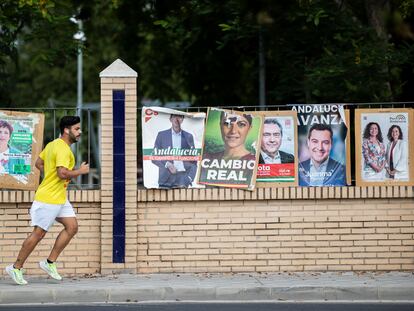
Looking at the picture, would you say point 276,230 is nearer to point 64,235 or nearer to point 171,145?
point 171,145

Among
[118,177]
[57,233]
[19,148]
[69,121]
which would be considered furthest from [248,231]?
[19,148]

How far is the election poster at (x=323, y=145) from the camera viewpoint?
11.5 m

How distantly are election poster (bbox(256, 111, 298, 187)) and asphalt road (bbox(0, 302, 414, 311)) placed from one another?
2.27 metres

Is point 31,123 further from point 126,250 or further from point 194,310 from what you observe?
point 194,310

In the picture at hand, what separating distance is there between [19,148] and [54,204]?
1445 mm

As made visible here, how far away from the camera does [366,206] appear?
11.4m

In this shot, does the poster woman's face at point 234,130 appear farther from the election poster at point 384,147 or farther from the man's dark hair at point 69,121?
the man's dark hair at point 69,121

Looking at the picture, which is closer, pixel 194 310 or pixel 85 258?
pixel 194 310

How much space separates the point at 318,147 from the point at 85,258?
3.17m

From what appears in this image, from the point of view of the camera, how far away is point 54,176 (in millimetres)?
10273

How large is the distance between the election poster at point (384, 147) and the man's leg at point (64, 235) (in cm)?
357

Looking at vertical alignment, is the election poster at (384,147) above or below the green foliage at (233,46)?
below

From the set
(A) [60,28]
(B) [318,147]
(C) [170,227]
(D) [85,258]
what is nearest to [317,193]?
(B) [318,147]

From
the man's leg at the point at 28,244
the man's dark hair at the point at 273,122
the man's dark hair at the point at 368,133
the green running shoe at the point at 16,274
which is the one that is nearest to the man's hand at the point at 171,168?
the man's dark hair at the point at 273,122
